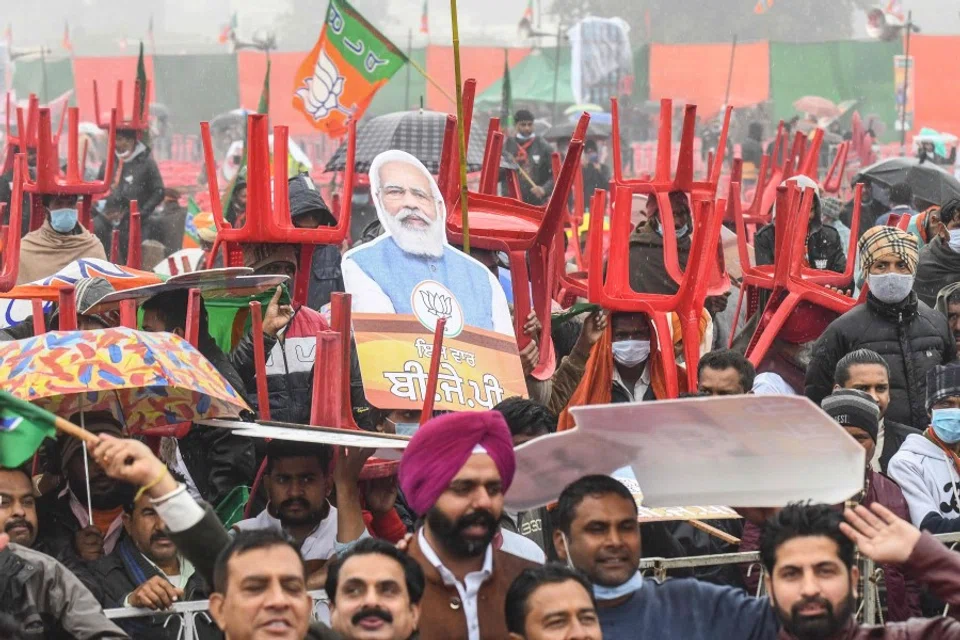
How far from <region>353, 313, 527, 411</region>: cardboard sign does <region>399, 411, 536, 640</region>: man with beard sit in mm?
1194

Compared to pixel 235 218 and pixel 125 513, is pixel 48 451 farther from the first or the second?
pixel 235 218

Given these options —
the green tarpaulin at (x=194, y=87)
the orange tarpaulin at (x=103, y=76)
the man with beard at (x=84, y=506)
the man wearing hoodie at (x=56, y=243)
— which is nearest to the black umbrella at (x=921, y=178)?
the man wearing hoodie at (x=56, y=243)

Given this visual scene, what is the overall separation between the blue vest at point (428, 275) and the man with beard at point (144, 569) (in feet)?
4.04

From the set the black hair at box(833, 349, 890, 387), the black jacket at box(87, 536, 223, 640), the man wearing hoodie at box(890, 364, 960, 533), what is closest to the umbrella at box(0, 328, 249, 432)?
the black jacket at box(87, 536, 223, 640)

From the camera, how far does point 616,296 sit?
779cm

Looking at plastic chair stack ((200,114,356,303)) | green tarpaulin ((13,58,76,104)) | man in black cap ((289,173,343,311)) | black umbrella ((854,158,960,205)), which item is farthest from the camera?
green tarpaulin ((13,58,76,104))

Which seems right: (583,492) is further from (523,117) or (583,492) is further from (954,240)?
(523,117)

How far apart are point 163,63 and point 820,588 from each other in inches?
956

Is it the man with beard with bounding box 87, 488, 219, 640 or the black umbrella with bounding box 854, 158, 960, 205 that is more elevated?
the black umbrella with bounding box 854, 158, 960, 205

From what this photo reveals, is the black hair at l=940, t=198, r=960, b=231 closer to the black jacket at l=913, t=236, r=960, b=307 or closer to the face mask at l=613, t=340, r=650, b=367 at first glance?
the black jacket at l=913, t=236, r=960, b=307

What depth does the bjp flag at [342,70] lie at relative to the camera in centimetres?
1146

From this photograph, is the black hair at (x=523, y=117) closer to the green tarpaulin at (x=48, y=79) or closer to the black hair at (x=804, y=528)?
the black hair at (x=804, y=528)

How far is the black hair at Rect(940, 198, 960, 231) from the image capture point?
31.3ft

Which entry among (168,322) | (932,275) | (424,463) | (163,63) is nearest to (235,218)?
(932,275)
